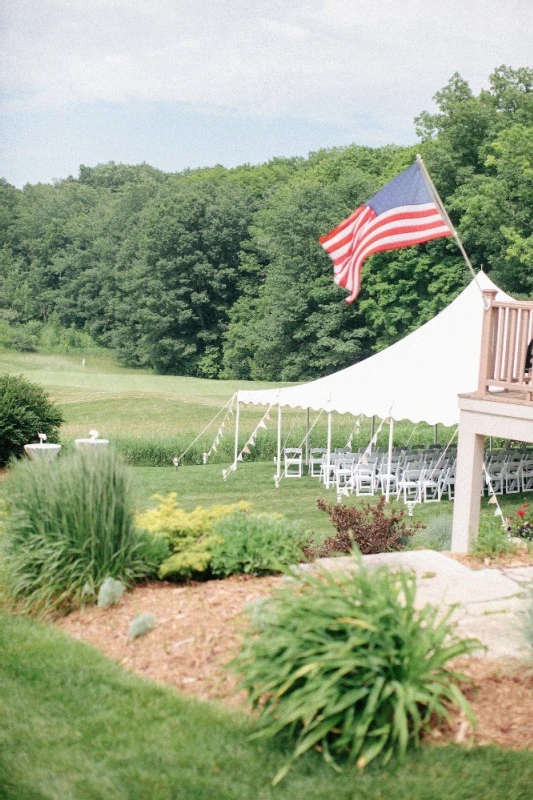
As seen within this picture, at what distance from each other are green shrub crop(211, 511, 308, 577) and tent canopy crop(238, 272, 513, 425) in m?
8.62

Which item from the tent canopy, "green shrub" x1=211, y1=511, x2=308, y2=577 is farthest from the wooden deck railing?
the tent canopy

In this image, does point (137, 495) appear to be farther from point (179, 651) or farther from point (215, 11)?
point (215, 11)

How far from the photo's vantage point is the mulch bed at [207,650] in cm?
403

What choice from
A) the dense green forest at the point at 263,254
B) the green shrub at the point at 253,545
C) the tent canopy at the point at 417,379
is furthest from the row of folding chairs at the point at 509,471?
the dense green forest at the point at 263,254

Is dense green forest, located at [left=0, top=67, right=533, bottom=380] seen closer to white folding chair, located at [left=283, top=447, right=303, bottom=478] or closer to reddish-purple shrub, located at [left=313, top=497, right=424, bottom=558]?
white folding chair, located at [left=283, top=447, right=303, bottom=478]

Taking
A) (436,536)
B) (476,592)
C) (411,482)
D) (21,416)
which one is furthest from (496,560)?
(21,416)

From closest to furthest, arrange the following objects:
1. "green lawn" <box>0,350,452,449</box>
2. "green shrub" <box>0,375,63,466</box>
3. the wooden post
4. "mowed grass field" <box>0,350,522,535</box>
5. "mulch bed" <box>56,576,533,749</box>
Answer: "mulch bed" <box>56,576,533,749</box>, the wooden post, "mowed grass field" <box>0,350,522,535</box>, "green shrub" <box>0,375,63,466</box>, "green lawn" <box>0,350,452,449</box>

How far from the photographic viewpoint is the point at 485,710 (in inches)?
161

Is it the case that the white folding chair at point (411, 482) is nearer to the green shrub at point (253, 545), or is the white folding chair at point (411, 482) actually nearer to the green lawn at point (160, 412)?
the green lawn at point (160, 412)

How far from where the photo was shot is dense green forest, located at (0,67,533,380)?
1583 inches

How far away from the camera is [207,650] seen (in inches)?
187

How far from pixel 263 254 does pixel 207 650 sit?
5093 cm

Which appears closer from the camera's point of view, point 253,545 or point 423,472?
point 253,545

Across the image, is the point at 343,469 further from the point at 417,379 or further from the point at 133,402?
the point at 133,402
